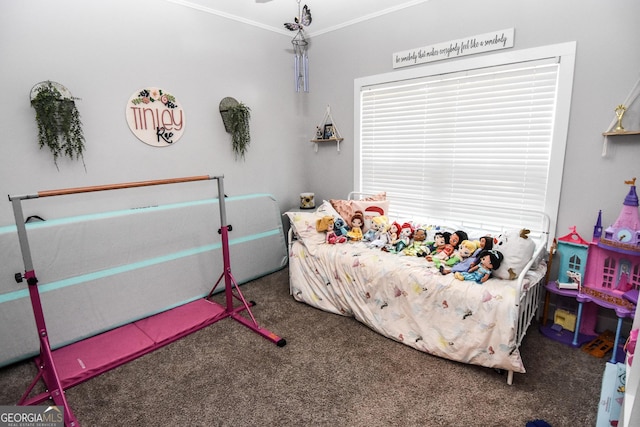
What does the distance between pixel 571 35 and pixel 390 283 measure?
2016mm

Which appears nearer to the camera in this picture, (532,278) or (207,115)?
(532,278)

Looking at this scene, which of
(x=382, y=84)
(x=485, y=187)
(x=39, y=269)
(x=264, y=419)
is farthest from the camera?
(x=382, y=84)

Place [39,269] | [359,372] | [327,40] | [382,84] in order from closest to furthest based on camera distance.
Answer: [359,372] → [39,269] → [382,84] → [327,40]

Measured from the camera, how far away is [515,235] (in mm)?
2152

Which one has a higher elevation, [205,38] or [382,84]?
[205,38]

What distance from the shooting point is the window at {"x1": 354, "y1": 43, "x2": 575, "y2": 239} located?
2398mm

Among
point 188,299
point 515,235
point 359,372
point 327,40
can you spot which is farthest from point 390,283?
point 327,40

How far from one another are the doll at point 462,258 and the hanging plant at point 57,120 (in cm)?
264

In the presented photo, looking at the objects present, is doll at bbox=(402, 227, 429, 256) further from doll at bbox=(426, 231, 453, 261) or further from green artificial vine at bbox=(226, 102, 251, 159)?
green artificial vine at bbox=(226, 102, 251, 159)

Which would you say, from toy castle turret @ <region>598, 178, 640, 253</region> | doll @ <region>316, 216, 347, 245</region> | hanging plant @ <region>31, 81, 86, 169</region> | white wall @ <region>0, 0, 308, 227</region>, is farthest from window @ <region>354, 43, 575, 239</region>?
hanging plant @ <region>31, 81, 86, 169</region>

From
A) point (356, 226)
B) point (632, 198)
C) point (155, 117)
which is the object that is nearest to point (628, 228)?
point (632, 198)

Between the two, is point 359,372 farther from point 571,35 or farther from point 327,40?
point 327,40

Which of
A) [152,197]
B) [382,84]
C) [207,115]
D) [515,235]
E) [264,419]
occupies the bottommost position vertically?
[264,419]

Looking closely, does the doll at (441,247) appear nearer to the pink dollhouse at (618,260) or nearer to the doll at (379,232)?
the doll at (379,232)
